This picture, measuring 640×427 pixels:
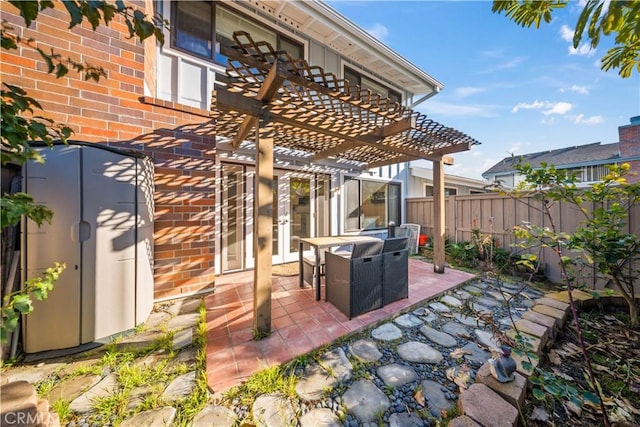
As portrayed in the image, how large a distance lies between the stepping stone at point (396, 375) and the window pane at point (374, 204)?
4737 millimetres

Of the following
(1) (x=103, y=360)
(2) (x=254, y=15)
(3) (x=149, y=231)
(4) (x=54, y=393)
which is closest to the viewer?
(4) (x=54, y=393)

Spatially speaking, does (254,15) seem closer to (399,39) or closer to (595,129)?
(399,39)

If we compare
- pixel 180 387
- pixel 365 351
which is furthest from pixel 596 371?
pixel 180 387

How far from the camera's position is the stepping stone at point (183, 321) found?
271cm

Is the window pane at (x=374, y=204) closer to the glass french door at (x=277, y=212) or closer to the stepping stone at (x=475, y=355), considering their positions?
the glass french door at (x=277, y=212)

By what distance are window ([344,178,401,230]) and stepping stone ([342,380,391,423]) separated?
4.56 metres

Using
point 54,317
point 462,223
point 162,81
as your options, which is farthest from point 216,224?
point 462,223

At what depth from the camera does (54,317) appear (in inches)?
84.9

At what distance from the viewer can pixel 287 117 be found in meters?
3.18

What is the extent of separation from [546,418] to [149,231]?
13.9ft

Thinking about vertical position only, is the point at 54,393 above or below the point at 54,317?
below

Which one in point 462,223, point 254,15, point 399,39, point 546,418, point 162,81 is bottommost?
point 546,418

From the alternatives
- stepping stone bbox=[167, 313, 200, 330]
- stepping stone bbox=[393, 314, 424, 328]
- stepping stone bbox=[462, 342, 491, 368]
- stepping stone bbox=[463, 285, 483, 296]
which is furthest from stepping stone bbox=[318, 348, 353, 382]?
stepping stone bbox=[463, 285, 483, 296]

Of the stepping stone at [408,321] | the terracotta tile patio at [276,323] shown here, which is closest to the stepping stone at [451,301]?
the terracotta tile patio at [276,323]
